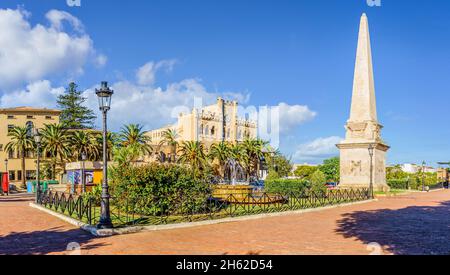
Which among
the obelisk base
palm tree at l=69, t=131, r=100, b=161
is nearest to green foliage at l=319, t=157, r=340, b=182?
the obelisk base

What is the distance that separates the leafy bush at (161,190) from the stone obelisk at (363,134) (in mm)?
18735

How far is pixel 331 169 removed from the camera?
244 ft

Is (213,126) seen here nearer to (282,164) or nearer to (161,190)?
(282,164)

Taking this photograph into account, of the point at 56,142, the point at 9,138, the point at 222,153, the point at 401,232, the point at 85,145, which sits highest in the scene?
the point at 9,138

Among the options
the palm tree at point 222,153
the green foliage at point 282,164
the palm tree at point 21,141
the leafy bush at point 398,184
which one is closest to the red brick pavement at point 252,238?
the leafy bush at point 398,184

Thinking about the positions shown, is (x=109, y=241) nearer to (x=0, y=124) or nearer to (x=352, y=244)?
(x=352, y=244)

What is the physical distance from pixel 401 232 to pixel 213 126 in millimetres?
87393

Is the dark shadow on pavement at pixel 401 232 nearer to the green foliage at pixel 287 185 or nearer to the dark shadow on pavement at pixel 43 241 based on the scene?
the dark shadow on pavement at pixel 43 241

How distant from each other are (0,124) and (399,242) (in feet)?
217

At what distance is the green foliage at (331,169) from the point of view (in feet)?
230

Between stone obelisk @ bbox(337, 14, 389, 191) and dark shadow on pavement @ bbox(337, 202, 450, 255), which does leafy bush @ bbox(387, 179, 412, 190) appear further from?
dark shadow on pavement @ bbox(337, 202, 450, 255)

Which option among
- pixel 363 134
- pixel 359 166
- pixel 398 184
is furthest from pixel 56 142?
pixel 398 184
